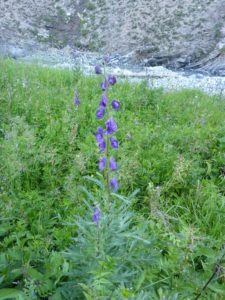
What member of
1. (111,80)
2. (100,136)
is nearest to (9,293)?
(100,136)

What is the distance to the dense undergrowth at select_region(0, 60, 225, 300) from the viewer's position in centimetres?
212

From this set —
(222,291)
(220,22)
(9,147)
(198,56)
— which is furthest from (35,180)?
(220,22)

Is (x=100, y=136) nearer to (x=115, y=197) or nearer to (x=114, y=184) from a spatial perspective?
(x=114, y=184)

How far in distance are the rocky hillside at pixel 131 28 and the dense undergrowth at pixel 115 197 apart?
10.7 m

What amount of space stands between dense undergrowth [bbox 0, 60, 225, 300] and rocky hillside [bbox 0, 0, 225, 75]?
1072cm

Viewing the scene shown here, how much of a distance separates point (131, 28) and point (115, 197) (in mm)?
18212

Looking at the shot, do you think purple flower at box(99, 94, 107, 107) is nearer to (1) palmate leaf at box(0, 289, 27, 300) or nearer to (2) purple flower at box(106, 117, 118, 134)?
(2) purple flower at box(106, 117, 118, 134)

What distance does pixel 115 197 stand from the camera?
A: 8.93ft

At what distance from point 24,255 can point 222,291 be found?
3.66ft

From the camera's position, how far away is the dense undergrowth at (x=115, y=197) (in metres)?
2.12

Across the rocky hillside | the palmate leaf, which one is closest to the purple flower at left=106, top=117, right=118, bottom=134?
the palmate leaf

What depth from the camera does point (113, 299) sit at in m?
1.68

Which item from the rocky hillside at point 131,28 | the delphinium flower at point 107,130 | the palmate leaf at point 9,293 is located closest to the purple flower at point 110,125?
the delphinium flower at point 107,130

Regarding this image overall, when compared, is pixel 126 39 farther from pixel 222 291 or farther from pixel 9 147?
pixel 222 291
